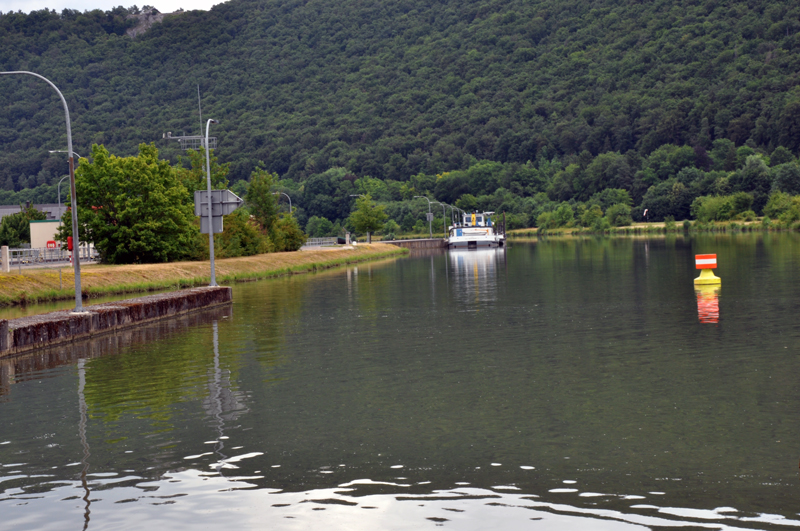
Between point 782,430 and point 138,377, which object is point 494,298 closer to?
point 138,377

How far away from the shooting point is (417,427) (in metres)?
10.8

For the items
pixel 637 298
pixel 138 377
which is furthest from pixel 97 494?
pixel 637 298

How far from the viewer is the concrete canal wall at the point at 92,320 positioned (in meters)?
19.3

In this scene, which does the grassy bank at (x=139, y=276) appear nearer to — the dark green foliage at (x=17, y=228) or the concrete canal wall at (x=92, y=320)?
the concrete canal wall at (x=92, y=320)

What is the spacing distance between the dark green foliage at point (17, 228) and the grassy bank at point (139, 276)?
30.0 m

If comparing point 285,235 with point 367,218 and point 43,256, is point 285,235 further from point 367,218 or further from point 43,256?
point 367,218

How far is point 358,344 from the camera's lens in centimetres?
1886

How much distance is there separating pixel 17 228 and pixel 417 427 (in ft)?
262

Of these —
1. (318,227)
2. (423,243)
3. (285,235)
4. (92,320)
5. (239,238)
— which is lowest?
(92,320)

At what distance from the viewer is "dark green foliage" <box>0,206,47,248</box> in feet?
261

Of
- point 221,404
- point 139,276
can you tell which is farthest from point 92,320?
point 139,276

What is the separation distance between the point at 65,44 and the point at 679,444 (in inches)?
8126

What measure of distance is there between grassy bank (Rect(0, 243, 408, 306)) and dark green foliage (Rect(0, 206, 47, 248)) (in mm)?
29995

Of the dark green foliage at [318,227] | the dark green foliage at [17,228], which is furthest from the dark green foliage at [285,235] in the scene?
the dark green foliage at [318,227]
